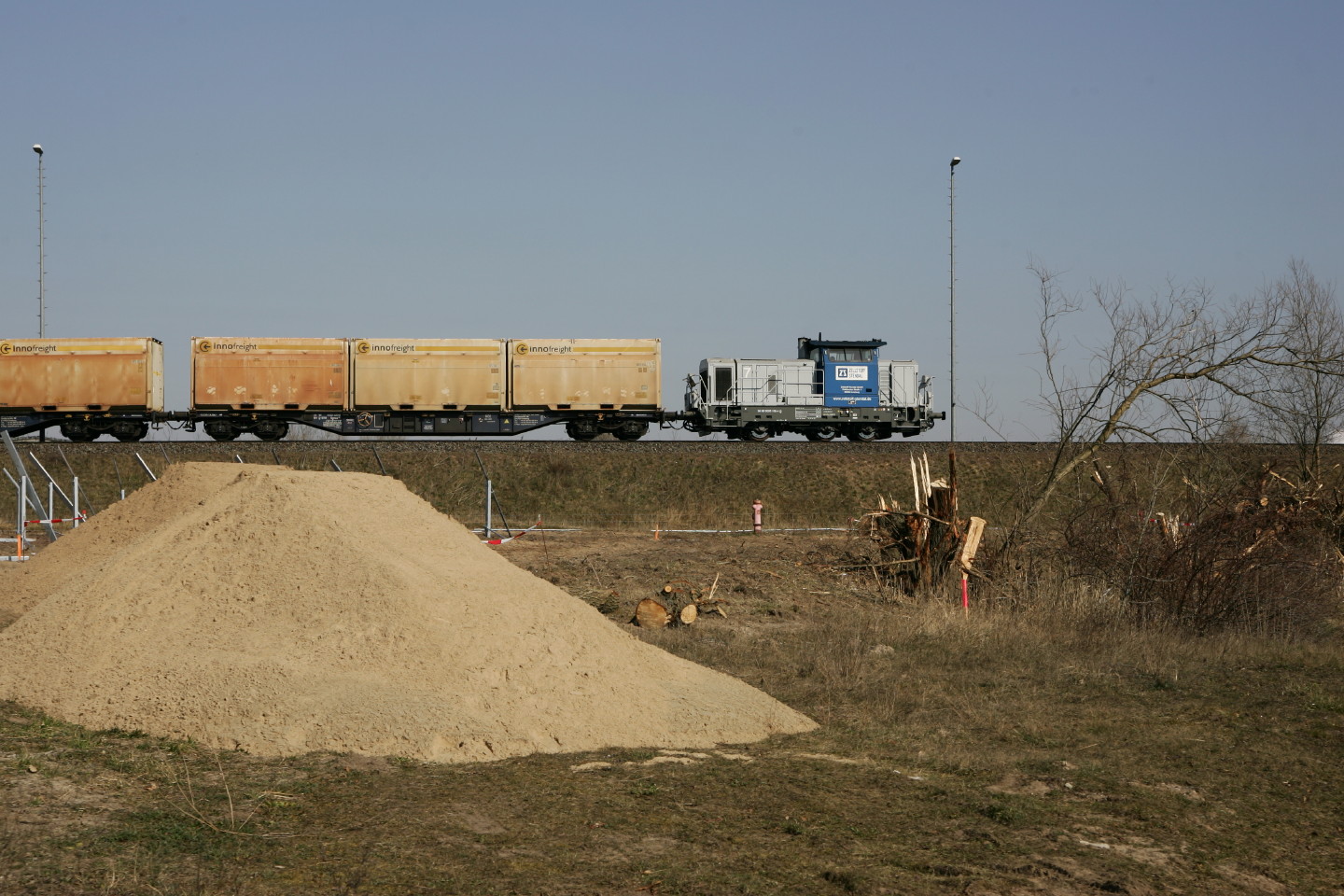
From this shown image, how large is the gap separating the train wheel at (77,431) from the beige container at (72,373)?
21.6 inches

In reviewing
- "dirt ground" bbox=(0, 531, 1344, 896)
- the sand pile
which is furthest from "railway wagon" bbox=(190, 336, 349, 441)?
"dirt ground" bbox=(0, 531, 1344, 896)

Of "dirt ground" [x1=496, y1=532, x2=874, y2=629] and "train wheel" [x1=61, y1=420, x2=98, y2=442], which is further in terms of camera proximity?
"train wheel" [x1=61, y1=420, x2=98, y2=442]

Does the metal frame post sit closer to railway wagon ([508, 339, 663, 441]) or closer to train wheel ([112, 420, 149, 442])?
train wheel ([112, 420, 149, 442])

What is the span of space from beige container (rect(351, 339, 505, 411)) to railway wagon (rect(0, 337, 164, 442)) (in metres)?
6.38

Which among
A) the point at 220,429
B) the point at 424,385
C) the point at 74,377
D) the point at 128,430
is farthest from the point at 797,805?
the point at 74,377

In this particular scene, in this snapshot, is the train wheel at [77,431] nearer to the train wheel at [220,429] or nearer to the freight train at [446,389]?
the freight train at [446,389]

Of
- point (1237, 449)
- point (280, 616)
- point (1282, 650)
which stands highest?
point (1237, 449)

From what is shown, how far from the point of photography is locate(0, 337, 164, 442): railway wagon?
32594 mm

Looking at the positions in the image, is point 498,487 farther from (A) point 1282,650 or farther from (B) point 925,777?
(B) point 925,777

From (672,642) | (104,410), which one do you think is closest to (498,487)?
(104,410)

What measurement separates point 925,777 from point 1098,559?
25.4 ft

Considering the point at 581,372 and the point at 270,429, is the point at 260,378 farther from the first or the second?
the point at 581,372

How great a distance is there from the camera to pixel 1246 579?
13008 mm

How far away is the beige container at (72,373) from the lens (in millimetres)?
32562
